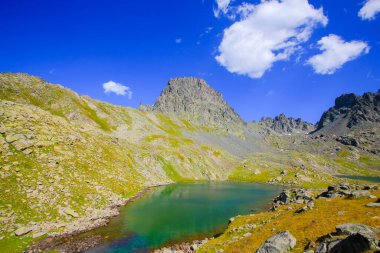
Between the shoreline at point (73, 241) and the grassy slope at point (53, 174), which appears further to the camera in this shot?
the grassy slope at point (53, 174)

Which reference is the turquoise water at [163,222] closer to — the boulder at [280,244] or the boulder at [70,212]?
the boulder at [70,212]

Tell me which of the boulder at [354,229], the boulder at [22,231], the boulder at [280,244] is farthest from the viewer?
the boulder at [22,231]

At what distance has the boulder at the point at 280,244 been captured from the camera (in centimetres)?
2961

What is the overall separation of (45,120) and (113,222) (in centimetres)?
5493

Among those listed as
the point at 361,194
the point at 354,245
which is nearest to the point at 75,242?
the point at 354,245

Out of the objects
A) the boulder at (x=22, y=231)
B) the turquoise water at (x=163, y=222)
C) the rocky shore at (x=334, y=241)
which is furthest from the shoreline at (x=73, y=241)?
the rocky shore at (x=334, y=241)

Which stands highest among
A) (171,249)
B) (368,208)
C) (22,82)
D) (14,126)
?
(22,82)

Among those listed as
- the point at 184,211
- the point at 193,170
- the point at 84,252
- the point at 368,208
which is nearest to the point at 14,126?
the point at 84,252

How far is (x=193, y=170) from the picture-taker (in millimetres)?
191000

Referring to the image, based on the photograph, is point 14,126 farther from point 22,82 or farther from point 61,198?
point 22,82

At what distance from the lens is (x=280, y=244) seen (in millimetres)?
29906

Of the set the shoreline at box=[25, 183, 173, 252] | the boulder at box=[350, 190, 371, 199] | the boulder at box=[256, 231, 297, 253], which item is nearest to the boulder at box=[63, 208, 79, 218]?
the shoreline at box=[25, 183, 173, 252]

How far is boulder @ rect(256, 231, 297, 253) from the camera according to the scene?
97.1 feet

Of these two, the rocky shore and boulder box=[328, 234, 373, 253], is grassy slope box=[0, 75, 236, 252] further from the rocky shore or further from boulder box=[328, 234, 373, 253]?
boulder box=[328, 234, 373, 253]
